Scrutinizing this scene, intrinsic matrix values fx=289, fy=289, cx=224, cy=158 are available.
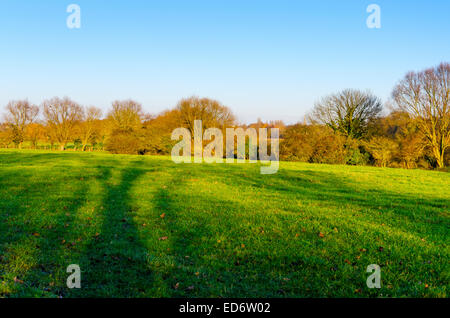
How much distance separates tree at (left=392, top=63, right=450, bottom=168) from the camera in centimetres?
3503

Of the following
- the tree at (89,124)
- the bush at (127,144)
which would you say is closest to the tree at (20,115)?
the tree at (89,124)

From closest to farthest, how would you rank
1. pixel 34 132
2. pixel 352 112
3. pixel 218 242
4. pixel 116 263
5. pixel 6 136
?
pixel 116 263
pixel 218 242
pixel 352 112
pixel 6 136
pixel 34 132

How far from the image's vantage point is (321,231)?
7.71m

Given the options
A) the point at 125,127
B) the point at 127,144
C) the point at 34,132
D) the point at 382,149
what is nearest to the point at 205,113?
the point at 125,127

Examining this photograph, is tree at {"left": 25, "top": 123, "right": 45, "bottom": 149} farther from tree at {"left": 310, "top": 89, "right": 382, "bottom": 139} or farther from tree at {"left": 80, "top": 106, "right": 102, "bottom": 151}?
tree at {"left": 310, "top": 89, "right": 382, "bottom": 139}

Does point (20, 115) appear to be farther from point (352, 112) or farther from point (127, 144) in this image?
point (352, 112)

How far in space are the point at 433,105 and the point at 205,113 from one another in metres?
33.0

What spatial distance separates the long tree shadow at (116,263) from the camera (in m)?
4.66

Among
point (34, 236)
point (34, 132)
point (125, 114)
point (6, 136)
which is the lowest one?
point (34, 236)

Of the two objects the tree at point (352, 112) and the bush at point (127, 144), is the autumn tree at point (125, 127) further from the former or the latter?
the tree at point (352, 112)

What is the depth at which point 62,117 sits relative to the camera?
60250mm

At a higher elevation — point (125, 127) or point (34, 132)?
point (125, 127)

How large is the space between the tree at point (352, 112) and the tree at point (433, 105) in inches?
191

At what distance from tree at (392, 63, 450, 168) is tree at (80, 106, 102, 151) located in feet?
183
